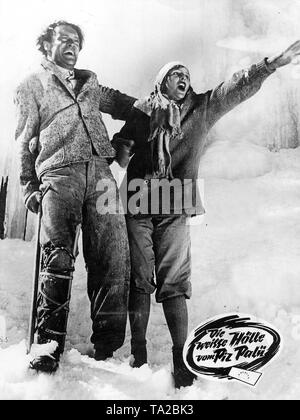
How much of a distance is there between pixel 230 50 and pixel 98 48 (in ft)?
3.35

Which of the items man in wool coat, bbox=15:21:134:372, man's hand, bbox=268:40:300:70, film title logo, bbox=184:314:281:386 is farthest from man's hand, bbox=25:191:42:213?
man's hand, bbox=268:40:300:70

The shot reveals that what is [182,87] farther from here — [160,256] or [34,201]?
[34,201]

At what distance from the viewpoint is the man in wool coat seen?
3227mm

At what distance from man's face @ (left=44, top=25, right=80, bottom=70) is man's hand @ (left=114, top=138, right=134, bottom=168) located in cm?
67

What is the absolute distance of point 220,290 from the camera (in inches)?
136

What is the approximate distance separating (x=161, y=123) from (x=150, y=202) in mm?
598

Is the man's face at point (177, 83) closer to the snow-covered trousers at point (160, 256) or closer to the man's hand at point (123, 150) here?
the man's hand at point (123, 150)

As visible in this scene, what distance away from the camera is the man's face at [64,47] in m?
3.58

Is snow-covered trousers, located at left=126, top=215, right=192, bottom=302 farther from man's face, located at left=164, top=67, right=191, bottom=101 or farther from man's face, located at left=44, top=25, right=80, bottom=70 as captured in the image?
man's face, located at left=44, top=25, right=80, bottom=70

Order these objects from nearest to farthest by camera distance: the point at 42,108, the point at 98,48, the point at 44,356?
the point at 44,356, the point at 42,108, the point at 98,48

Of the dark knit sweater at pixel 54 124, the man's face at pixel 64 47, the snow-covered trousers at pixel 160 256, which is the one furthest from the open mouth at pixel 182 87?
the snow-covered trousers at pixel 160 256

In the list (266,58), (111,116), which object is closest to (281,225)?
(266,58)

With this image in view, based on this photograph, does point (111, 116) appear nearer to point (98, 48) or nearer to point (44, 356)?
point (98, 48)
